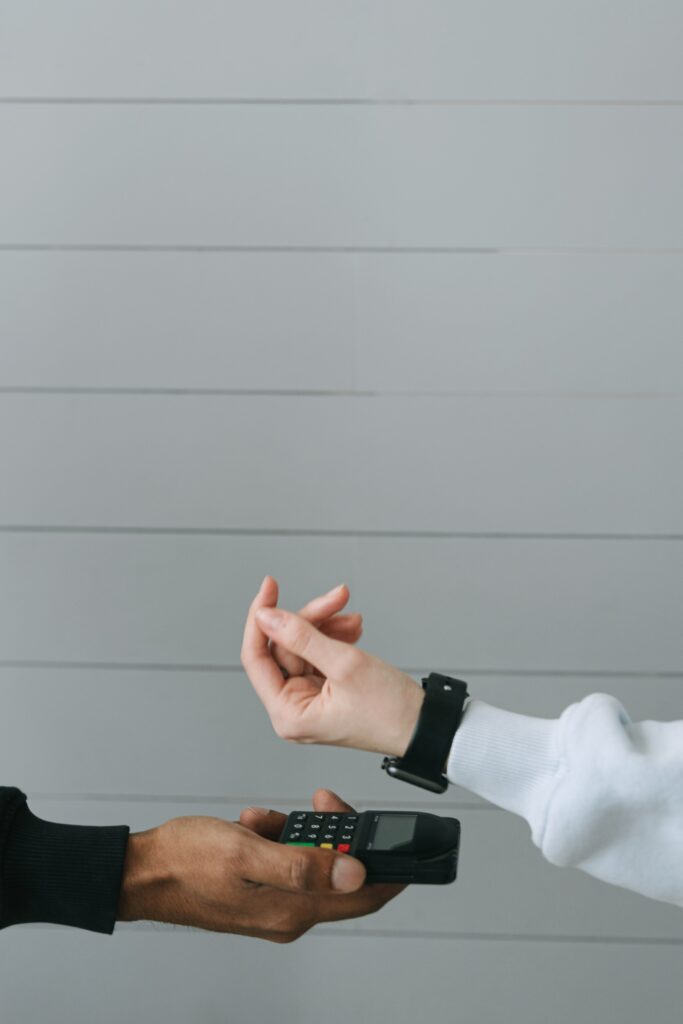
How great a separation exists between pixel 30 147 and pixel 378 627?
774mm

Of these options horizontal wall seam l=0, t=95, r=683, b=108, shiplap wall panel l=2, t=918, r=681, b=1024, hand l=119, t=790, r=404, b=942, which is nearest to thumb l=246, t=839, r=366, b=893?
hand l=119, t=790, r=404, b=942

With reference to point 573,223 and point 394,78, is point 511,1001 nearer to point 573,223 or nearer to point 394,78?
point 573,223

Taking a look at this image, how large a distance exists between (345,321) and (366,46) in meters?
0.34

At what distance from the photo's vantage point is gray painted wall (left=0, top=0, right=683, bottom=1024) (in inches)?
52.7

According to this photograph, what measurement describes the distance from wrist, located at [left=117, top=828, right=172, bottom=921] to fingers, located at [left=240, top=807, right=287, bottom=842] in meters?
0.09

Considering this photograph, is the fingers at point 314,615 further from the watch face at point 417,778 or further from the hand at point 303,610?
→ the watch face at point 417,778

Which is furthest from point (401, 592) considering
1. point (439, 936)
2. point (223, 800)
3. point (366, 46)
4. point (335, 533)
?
point (366, 46)

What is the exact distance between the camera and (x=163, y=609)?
4.68 feet

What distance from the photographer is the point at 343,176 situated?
4.44 ft

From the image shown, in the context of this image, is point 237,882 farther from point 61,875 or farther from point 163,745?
point 163,745

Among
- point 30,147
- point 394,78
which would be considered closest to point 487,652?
point 394,78

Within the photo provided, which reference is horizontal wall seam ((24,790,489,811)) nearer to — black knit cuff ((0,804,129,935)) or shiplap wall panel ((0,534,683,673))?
shiplap wall panel ((0,534,683,673))

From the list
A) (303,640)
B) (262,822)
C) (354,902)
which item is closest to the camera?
(303,640)

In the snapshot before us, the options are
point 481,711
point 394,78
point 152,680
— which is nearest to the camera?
point 481,711
